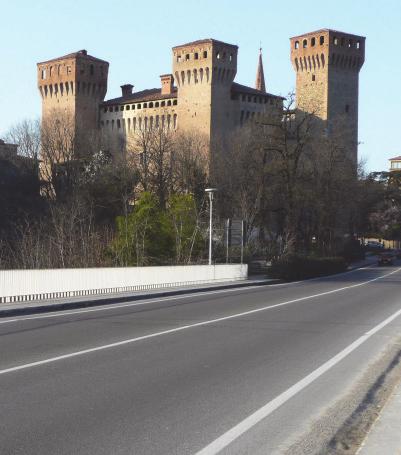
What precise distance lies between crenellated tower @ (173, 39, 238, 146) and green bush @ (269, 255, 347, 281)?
44.2m

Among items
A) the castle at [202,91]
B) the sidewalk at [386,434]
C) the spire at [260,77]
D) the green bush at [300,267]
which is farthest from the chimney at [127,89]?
the sidewalk at [386,434]

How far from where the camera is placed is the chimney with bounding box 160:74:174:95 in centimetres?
10969

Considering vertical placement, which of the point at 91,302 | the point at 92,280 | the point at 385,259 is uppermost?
the point at 92,280

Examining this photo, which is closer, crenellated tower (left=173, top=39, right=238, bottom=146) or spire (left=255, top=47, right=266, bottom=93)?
crenellated tower (left=173, top=39, right=238, bottom=146)

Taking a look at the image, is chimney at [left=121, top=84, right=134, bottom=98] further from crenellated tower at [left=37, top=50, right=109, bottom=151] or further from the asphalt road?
the asphalt road

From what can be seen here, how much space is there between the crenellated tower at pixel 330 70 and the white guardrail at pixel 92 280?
229 feet

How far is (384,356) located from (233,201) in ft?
168

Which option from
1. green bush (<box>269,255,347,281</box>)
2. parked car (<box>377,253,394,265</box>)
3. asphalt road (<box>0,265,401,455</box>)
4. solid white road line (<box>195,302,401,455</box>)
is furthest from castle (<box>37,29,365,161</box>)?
solid white road line (<box>195,302,401,455</box>)

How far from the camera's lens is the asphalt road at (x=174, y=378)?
7.53 meters

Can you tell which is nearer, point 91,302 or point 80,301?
point 80,301

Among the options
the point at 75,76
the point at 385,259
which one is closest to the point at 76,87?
the point at 75,76

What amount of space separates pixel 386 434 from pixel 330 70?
102 m

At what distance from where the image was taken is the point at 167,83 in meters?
110

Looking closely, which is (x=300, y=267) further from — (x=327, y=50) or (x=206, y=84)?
(x=327, y=50)
